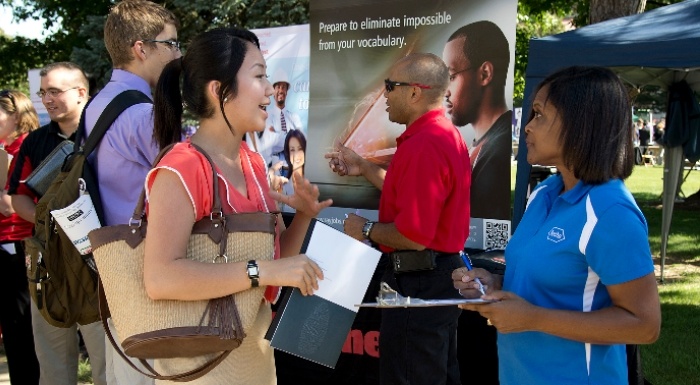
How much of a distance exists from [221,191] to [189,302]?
0.32m

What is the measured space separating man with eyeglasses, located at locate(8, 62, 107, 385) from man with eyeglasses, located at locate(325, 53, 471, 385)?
1555 mm

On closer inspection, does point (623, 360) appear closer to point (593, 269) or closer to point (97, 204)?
point (593, 269)

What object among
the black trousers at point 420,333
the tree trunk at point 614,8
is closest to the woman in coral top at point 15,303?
the black trousers at point 420,333

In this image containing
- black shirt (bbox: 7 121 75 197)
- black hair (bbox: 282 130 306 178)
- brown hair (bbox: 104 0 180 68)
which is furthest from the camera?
black hair (bbox: 282 130 306 178)

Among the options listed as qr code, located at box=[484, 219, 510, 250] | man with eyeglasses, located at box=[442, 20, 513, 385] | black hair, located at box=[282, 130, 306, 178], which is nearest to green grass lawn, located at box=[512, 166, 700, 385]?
qr code, located at box=[484, 219, 510, 250]

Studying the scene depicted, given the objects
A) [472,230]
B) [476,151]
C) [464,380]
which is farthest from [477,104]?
[464,380]

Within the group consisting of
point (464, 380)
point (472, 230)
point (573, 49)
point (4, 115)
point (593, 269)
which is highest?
point (573, 49)

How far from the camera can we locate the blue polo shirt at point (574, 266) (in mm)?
1789

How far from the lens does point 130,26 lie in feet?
9.72

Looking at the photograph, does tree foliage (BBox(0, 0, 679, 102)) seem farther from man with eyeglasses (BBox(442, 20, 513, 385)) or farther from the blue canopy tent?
man with eyeglasses (BBox(442, 20, 513, 385))

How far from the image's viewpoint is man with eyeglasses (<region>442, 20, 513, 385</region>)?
3.92m

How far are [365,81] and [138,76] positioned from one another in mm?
1927

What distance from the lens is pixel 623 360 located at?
2006 millimetres

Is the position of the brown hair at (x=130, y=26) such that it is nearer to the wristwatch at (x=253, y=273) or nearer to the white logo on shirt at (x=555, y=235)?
the wristwatch at (x=253, y=273)
